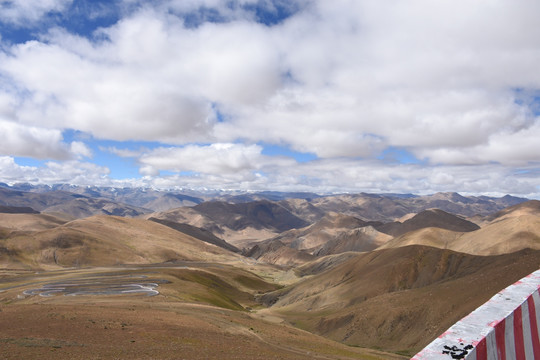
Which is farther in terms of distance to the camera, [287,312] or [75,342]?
[287,312]

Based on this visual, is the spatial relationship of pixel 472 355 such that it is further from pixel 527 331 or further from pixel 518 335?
pixel 527 331

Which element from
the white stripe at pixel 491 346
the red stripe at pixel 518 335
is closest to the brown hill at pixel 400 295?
the red stripe at pixel 518 335

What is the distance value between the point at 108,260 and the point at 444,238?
15351 centimetres

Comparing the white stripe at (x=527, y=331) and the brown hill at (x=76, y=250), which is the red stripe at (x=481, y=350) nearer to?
the white stripe at (x=527, y=331)

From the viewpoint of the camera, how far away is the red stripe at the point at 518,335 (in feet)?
20.0

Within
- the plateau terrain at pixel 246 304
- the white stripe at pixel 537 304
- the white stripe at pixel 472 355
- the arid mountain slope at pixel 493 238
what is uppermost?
the arid mountain slope at pixel 493 238

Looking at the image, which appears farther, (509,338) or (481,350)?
(509,338)

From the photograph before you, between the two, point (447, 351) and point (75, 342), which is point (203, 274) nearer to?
point (75, 342)

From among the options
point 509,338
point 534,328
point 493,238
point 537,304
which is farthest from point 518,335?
point 493,238

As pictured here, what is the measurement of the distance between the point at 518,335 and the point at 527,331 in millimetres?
495

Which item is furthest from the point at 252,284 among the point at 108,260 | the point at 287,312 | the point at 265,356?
the point at 265,356

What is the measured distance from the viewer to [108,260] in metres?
147

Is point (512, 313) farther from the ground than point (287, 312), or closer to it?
farther from the ground

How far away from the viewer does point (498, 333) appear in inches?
222
